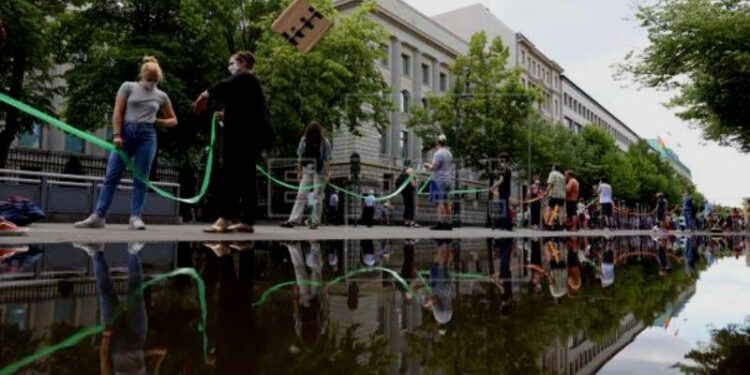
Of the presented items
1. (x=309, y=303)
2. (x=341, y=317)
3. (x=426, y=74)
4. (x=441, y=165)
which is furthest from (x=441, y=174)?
(x=426, y=74)

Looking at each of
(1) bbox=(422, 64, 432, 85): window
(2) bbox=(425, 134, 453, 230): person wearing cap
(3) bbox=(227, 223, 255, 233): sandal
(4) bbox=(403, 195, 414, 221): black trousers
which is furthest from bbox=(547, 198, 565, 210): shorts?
(1) bbox=(422, 64, 432, 85): window

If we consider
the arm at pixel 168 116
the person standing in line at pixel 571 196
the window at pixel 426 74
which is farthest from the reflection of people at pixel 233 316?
the window at pixel 426 74

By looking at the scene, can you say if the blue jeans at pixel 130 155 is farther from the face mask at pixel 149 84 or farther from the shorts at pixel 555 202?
the shorts at pixel 555 202

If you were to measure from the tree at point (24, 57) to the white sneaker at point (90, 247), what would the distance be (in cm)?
1667

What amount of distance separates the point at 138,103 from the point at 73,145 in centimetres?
2721

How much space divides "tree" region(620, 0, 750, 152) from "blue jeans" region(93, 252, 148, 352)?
2207 cm

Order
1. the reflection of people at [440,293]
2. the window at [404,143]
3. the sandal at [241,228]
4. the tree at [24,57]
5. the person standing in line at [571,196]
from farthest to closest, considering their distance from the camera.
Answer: the window at [404,143] → the tree at [24,57] → the person standing in line at [571,196] → the sandal at [241,228] → the reflection of people at [440,293]

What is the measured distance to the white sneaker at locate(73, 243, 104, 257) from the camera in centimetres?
439

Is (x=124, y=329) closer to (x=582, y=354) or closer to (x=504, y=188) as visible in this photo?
(x=582, y=354)

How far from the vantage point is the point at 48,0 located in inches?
941

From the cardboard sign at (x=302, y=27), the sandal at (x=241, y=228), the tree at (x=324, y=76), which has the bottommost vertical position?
the sandal at (x=241, y=228)

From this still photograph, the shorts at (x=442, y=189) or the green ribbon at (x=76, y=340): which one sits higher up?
the shorts at (x=442, y=189)

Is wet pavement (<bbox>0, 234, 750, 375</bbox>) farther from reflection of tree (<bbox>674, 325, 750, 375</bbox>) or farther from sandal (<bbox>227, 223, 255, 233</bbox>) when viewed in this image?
sandal (<bbox>227, 223, 255, 233</bbox>)

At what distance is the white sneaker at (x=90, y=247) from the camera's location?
4.39 meters
